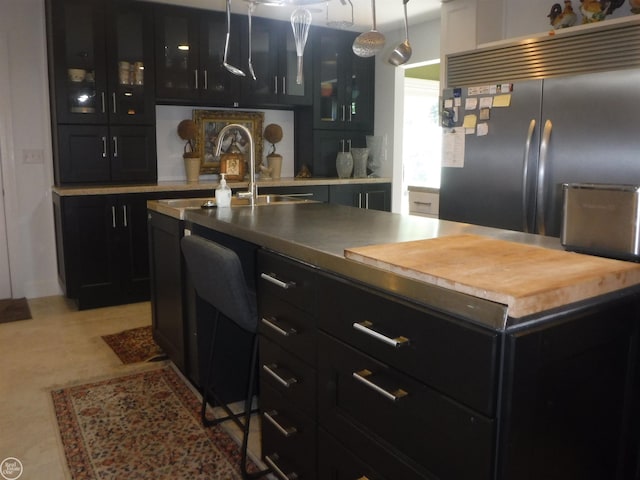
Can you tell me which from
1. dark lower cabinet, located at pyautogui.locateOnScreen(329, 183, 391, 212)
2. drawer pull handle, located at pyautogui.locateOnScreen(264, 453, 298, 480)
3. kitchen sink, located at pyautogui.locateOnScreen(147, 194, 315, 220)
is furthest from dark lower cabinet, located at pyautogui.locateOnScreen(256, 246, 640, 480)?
dark lower cabinet, located at pyautogui.locateOnScreen(329, 183, 391, 212)

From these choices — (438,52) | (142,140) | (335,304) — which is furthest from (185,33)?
(335,304)

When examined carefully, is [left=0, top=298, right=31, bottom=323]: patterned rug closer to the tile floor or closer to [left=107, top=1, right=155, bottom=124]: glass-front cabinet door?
the tile floor

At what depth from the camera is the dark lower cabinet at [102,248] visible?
13.0 feet

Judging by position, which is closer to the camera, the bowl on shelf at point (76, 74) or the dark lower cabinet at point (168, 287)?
the dark lower cabinet at point (168, 287)

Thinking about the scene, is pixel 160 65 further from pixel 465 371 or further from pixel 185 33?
pixel 465 371

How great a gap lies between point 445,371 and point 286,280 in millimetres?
708

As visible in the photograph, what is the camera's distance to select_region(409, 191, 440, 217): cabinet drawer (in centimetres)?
409

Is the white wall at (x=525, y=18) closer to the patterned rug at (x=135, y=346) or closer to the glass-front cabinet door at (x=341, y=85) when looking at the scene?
the glass-front cabinet door at (x=341, y=85)

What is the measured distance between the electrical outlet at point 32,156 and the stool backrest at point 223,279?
2891 millimetres

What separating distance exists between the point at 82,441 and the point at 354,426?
1.35 metres

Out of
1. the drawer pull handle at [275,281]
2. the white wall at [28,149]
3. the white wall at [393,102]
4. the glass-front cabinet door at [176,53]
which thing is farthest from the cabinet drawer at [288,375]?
the white wall at [393,102]

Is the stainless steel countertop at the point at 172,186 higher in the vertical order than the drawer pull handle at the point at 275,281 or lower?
higher

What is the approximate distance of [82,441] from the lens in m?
2.23

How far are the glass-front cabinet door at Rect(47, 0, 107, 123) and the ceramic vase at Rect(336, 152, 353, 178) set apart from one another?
83.4 inches
